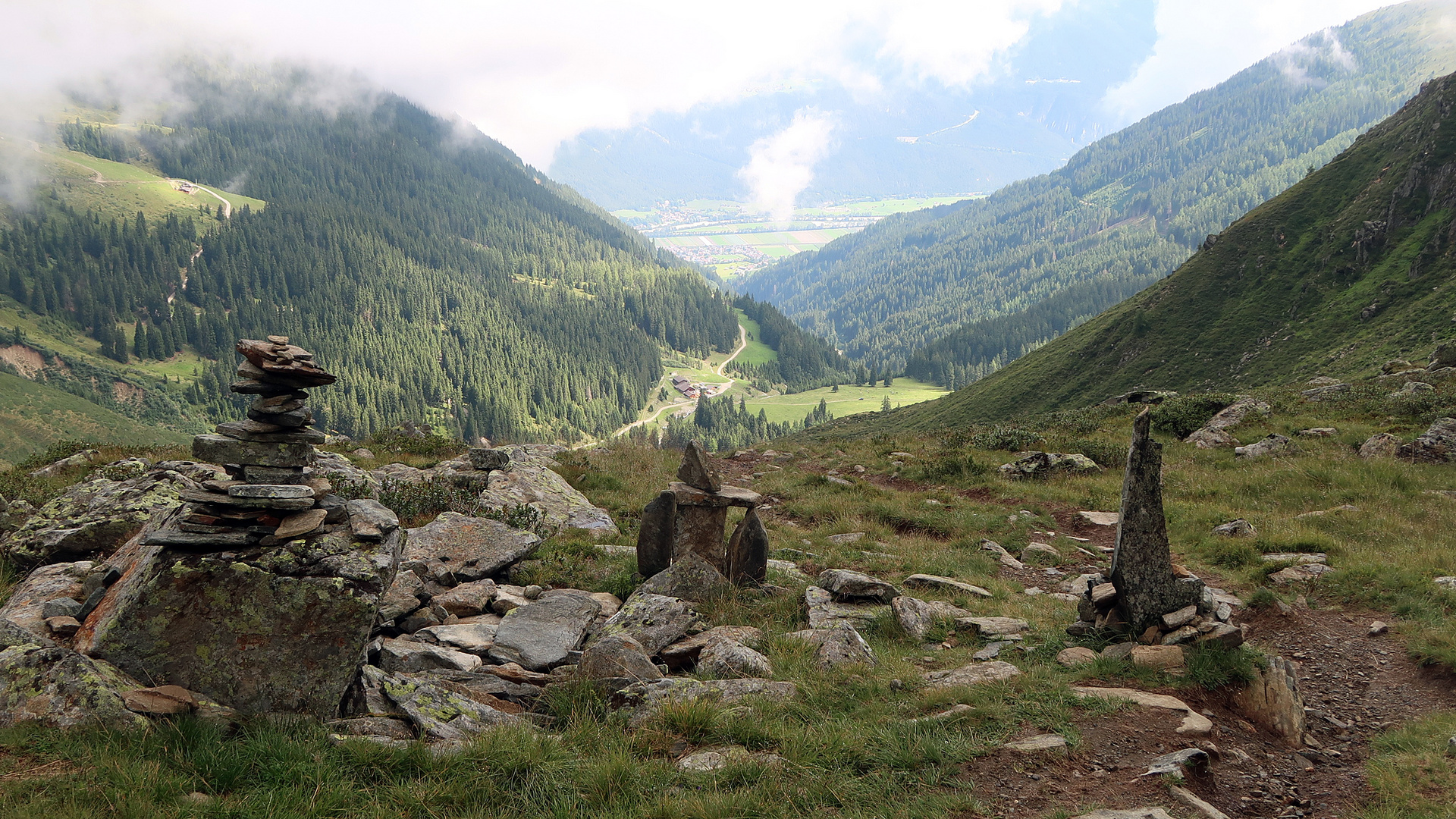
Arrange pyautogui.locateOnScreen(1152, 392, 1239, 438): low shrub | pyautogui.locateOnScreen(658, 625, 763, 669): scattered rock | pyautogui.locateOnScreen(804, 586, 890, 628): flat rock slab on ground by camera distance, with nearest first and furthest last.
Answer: pyautogui.locateOnScreen(658, 625, 763, 669): scattered rock
pyautogui.locateOnScreen(804, 586, 890, 628): flat rock slab on ground
pyautogui.locateOnScreen(1152, 392, 1239, 438): low shrub

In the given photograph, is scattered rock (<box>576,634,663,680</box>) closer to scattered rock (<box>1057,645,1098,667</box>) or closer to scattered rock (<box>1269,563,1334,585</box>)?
scattered rock (<box>1057,645,1098,667</box>)

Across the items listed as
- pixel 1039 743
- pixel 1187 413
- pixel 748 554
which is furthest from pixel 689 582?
pixel 1187 413

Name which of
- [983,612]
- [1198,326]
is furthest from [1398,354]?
[983,612]

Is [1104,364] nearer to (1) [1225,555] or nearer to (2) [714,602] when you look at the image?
(1) [1225,555]

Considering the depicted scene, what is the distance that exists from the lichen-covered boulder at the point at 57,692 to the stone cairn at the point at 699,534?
25.1 feet

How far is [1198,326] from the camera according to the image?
8900 cm

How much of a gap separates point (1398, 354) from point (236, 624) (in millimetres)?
69317

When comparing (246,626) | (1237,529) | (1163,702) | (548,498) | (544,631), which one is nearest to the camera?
(246,626)

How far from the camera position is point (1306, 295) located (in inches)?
3167

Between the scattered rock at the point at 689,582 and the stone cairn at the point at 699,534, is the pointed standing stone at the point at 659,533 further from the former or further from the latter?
the scattered rock at the point at 689,582

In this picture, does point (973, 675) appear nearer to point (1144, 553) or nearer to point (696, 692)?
point (1144, 553)

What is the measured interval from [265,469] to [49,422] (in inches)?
7616

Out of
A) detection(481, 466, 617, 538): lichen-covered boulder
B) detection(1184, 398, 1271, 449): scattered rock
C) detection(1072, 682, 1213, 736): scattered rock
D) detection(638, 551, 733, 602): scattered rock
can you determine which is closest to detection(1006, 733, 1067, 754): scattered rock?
detection(1072, 682, 1213, 736): scattered rock

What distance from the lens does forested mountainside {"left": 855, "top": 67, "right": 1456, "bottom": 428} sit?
65.8 m
